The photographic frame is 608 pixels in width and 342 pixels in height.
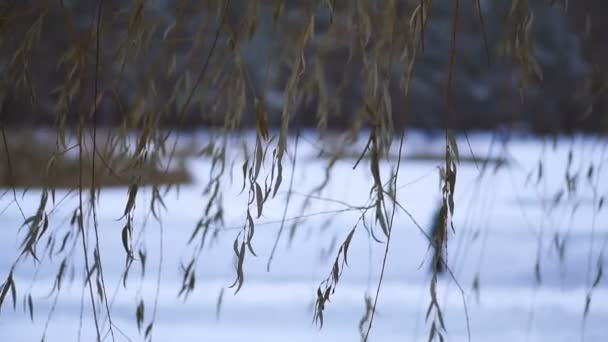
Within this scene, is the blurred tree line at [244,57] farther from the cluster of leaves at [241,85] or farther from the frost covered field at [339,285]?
the frost covered field at [339,285]

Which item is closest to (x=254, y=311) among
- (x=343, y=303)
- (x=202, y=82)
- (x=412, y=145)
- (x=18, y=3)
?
(x=343, y=303)

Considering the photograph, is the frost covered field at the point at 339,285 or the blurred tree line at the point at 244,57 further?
the frost covered field at the point at 339,285

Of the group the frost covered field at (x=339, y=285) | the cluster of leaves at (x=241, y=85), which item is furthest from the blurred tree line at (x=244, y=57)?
the frost covered field at (x=339, y=285)

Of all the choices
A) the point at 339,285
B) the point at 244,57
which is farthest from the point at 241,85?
the point at 339,285

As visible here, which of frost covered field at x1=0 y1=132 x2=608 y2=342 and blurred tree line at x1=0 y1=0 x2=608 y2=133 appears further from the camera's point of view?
frost covered field at x1=0 y1=132 x2=608 y2=342

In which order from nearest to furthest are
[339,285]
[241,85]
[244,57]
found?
[241,85] → [244,57] → [339,285]

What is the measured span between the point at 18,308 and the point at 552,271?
64.4 inches

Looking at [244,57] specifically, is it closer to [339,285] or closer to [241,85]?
[241,85]

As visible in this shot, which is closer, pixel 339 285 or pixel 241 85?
pixel 241 85

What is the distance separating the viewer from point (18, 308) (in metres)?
1.96

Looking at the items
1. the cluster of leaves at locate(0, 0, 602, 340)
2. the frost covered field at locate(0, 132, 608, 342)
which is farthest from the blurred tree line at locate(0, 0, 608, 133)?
the frost covered field at locate(0, 132, 608, 342)

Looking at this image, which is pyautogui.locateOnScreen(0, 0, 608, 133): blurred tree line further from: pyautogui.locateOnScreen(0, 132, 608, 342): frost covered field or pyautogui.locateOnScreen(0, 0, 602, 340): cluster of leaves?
pyautogui.locateOnScreen(0, 132, 608, 342): frost covered field

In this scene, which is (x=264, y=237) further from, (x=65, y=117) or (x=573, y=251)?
(x=65, y=117)

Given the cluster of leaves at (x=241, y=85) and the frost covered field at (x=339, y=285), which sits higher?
the cluster of leaves at (x=241, y=85)
